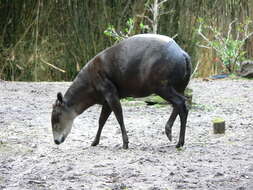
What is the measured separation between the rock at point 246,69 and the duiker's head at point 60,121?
7062mm

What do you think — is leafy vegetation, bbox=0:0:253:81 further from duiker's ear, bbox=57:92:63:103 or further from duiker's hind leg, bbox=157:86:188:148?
duiker's hind leg, bbox=157:86:188:148

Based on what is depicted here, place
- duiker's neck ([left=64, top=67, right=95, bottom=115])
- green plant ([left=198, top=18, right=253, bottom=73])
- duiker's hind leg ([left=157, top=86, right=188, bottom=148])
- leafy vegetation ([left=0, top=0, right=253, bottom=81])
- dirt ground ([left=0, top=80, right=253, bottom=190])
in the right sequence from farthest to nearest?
green plant ([left=198, top=18, right=253, bottom=73]) < leafy vegetation ([left=0, top=0, right=253, bottom=81]) < duiker's neck ([left=64, top=67, right=95, bottom=115]) < duiker's hind leg ([left=157, top=86, right=188, bottom=148]) < dirt ground ([left=0, top=80, right=253, bottom=190])

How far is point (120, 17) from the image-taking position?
11.8 metres

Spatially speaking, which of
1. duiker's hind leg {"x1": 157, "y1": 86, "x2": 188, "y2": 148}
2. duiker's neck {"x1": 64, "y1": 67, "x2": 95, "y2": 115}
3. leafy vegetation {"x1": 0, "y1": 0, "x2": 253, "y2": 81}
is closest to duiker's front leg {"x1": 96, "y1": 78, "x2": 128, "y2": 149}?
duiker's neck {"x1": 64, "y1": 67, "x2": 95, "y2": 115}

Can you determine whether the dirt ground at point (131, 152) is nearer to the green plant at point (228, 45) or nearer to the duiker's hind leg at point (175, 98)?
the duiker's hind leg at point (175, 98)

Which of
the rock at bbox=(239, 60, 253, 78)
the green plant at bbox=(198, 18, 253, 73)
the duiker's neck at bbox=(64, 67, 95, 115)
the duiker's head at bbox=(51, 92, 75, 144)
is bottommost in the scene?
the rock at bbox=(239, 60, 253, 78)

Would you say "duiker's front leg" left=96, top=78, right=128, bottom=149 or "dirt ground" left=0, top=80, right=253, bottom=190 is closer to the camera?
"dirt ground" left=0, top=80, right=253, bottom=190

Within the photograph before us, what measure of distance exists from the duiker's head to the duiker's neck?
0.10 meters

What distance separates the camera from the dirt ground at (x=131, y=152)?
4.08 metres

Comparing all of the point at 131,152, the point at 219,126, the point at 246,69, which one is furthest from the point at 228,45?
the point at 131,152

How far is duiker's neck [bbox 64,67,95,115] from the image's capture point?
565 cm

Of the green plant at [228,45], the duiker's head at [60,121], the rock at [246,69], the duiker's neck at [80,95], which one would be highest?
the duiker's neck at [80,95]

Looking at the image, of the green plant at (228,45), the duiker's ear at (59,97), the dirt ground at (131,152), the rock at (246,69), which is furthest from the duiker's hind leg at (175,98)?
the rock at (246,69)

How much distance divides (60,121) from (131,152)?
0.85 metres
